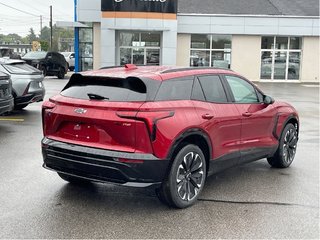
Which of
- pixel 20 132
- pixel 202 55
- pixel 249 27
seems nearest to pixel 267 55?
pixel 249 27

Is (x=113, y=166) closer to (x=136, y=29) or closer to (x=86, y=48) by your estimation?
(x=136, y=29)

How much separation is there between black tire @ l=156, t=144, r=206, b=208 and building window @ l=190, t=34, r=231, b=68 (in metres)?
24.0

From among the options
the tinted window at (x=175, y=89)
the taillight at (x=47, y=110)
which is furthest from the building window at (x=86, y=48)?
the tinted window at (x=175, y=89)

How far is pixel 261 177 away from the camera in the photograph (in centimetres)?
641

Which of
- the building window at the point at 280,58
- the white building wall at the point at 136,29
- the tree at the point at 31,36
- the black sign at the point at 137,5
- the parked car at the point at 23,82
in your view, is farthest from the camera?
the tree at the point at 31,36

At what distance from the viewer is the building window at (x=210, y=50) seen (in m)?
28.6

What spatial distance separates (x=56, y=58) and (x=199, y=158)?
23.9 meters

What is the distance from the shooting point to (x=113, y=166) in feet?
14.8

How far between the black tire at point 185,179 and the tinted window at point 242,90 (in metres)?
1.27

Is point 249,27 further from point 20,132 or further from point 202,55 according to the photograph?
point 20,132

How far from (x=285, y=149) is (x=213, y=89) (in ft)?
7.02

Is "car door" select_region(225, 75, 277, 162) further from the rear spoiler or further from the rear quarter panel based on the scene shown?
the rear spoiler

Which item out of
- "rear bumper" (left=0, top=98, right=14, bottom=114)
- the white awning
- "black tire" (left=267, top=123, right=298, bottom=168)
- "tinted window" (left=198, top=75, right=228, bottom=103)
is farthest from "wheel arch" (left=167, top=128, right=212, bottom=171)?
the white awning

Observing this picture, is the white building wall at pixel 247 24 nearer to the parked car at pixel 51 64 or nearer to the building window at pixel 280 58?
the building window at pixel 280 58
